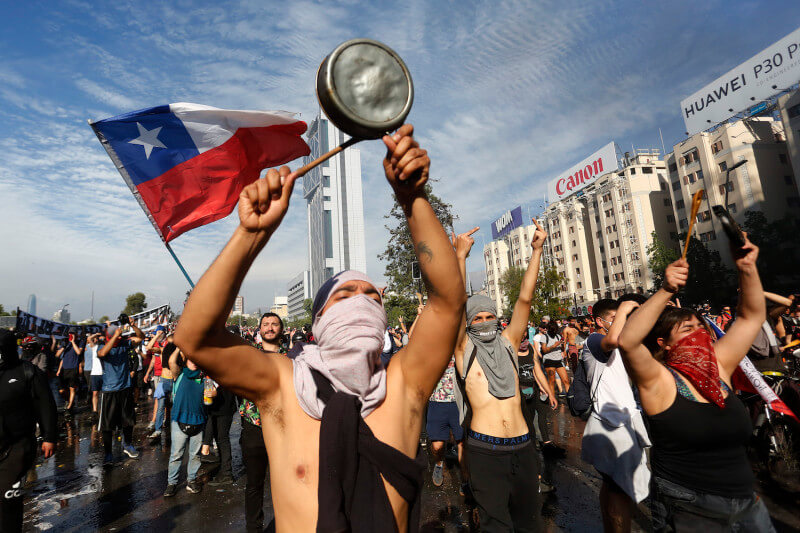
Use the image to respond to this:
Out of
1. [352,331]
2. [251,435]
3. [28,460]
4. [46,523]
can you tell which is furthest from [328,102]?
[46,523]

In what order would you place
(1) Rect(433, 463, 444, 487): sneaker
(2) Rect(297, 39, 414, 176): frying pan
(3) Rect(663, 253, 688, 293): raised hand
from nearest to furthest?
(2) Rect(297, 39, 414, 176): frying pan, (3) Rect(663, 253, 688, 293): raised hand, (1) Rect(433, 463, 444, 487): sneaker

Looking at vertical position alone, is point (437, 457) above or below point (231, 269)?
below

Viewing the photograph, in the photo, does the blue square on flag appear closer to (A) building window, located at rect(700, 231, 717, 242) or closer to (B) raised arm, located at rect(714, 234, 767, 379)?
Answer: (B) raised arm, located at rect(714, 234, 767, 379)

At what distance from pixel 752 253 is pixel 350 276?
2.43 metres

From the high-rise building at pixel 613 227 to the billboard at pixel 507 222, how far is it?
26.7 ft

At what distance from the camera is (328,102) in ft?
5.34

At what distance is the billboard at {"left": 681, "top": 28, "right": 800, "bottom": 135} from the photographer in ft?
143

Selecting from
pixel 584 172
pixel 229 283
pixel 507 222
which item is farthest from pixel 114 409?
pixel 507 222

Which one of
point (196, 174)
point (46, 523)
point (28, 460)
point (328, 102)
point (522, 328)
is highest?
point (196, 174)

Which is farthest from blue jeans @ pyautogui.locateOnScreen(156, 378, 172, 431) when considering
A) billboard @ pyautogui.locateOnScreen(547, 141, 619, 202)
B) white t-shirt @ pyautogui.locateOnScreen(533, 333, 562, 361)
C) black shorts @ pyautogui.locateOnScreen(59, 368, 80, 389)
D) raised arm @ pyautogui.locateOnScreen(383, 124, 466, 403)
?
billboard @ pyautogui.locateOnScreen(547, 141, 619, 202)

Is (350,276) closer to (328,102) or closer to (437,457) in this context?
(328,102)

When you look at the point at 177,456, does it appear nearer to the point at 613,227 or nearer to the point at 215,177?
the point at 215,177

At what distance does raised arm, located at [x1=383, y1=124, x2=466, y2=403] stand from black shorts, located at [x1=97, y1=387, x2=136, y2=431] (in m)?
7.90

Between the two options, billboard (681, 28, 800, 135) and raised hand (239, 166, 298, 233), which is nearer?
raised hand (239, 166, 298, 233)
